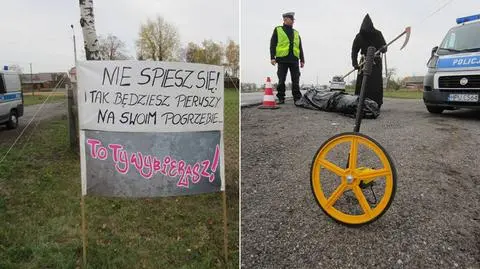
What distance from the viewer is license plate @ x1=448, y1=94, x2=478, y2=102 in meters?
5.34

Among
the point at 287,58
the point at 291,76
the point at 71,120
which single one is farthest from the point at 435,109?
the point at 71,120

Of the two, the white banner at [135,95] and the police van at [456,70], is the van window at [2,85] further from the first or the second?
the police van at [456,70]

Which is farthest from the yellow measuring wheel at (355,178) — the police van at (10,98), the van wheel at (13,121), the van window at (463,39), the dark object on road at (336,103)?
the van wheel at (13,121)

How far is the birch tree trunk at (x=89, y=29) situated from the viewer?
559 cm

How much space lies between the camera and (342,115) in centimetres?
531

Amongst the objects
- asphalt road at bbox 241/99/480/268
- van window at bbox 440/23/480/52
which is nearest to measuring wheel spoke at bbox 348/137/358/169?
asphalt road at bbox 241/99/480/268

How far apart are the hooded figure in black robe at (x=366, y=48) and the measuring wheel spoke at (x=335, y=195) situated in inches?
33.6

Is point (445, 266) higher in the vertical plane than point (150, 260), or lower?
higher

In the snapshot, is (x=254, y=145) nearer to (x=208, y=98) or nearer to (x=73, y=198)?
(x=208, y=98)

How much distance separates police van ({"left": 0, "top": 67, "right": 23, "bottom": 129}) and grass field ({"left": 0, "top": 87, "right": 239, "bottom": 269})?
5797mm

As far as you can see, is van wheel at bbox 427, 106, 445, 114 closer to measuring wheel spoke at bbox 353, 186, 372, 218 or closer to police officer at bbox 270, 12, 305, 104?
police officer at bbox 270, 12, 305, 104

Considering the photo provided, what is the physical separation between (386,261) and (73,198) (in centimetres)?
328

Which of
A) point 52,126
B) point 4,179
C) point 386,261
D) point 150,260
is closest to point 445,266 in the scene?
point 386,261

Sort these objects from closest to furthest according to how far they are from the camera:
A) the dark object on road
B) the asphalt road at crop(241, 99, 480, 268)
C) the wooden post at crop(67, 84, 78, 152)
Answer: the asphalt road at crop(241, 99, 480, 268) < the dark object on road < the wooden post at crop(67, 84, 78, 152)
